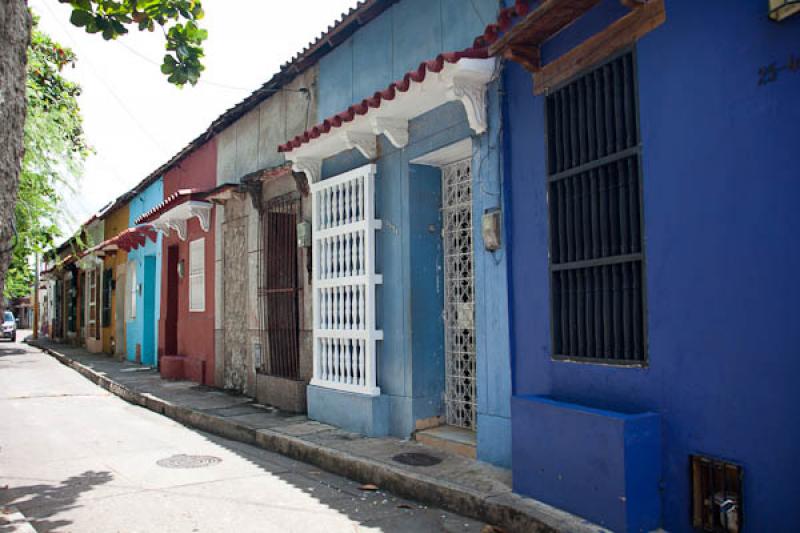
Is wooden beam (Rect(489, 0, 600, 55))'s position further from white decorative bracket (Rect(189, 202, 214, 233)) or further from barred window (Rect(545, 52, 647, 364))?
white decorative bracket (Rect(189, 202, 214, 233))

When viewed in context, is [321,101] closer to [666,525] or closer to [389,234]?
[389,234]

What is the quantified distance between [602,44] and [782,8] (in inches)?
52.6

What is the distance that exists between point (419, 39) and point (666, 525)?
5264mm

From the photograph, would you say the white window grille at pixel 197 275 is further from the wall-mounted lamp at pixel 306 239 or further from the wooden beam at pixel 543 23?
the wooden beam at pixel 543 23

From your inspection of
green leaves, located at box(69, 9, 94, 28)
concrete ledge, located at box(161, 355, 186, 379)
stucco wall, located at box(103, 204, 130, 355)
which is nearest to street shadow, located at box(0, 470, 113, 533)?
green leaves, located at box(69, 9, 94, 28)

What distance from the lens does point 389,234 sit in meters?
7.03

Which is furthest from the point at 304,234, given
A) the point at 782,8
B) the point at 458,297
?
the point at 782,8

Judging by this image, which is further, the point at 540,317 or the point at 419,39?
the point at 419,39

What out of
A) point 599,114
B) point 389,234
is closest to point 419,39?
point 389,234

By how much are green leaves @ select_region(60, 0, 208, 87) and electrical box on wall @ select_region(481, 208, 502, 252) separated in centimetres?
313

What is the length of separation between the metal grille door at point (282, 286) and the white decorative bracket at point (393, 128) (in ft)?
8.69

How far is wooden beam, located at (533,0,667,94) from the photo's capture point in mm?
4055

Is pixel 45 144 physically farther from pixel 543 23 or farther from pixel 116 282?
pixel 116 282

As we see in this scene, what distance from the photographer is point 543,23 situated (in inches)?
181
